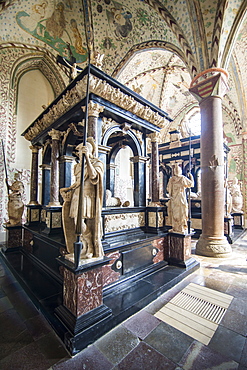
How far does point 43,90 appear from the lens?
29.8 ft

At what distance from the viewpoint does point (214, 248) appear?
192 inches

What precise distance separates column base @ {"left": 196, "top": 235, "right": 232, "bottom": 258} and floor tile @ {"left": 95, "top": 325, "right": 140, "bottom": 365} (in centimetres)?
361

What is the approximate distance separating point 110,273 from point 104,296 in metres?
0.33

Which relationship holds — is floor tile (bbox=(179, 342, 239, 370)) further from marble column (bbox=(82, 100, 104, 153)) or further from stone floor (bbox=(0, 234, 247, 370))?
marble column (bbox=(82, 100, 104, 153))

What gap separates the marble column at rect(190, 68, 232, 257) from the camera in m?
4.99

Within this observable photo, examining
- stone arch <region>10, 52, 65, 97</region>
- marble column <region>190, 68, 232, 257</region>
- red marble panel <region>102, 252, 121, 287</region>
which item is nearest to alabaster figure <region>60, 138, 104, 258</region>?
red marble panel <region>102, 252, 121, 287</region>

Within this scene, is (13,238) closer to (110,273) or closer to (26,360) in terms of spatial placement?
(110,273)

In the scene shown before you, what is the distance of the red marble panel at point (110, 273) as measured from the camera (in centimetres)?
286

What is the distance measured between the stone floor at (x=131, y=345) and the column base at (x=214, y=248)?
2.21 m

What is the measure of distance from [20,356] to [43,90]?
1024cm

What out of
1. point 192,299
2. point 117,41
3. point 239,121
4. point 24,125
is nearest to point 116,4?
point 117,41

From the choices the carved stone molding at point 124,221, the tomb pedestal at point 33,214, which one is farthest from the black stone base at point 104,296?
the tomb pedestal at point 33,214

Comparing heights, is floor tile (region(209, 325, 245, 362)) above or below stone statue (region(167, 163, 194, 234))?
below

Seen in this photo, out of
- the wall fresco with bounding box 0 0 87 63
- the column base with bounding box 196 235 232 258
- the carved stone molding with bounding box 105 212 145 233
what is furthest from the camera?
the wall fresco with bounding box 0 0 87 63
